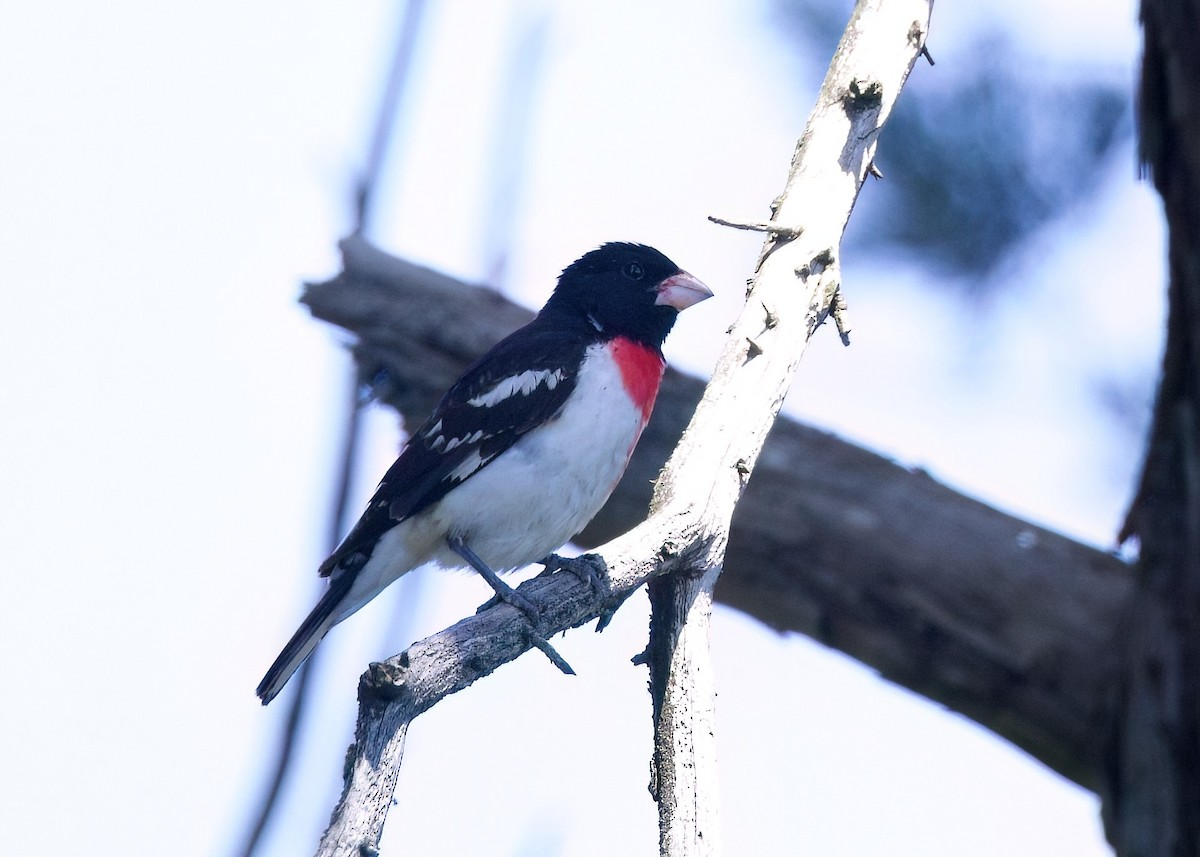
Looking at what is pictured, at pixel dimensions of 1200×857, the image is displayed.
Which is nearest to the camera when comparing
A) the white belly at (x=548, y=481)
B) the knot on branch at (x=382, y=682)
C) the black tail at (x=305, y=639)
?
the knot on branch at (x=382, y=682)

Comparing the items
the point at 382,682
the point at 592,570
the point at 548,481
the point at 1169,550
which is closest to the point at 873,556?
the point at 548,481

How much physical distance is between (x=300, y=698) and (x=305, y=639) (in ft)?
2.20

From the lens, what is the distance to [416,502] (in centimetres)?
443

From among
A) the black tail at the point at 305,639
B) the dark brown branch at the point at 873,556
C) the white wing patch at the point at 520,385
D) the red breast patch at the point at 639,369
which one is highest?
the red breast patch at the point at 639,369

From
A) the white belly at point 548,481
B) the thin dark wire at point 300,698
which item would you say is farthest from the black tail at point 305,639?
the white belly at point 548,481

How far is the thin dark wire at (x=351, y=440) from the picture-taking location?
134 inches

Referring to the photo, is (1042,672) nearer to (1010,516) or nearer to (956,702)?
(956,702)

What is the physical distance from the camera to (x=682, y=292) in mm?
5027

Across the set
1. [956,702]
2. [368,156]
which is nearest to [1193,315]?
[368,156]

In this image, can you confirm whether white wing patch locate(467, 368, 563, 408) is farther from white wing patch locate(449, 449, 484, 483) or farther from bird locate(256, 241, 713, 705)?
white wing patch locate(449, 449, 484, 483)

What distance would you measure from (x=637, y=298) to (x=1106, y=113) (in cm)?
199

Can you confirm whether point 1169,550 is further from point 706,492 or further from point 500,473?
point 500,473

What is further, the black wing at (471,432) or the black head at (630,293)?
the black head at (630,293)

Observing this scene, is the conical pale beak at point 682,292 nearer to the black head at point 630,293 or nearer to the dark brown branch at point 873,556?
the black head at point 630,293
